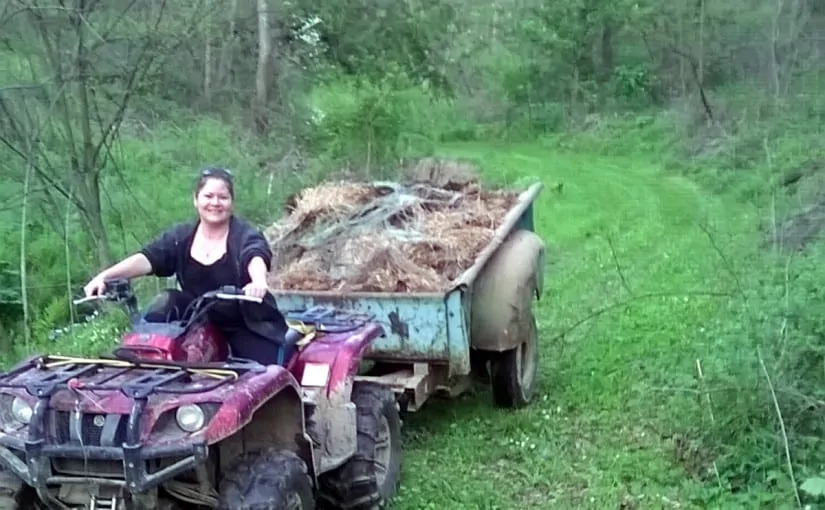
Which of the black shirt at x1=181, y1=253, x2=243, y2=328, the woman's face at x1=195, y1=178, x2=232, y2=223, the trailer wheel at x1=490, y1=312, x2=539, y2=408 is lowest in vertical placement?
the trailer wheel at x1=490, y1=312, x2=539, y2=408

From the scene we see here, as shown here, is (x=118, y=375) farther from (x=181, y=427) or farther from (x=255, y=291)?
(x=255, y=291)

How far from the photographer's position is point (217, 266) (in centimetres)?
545

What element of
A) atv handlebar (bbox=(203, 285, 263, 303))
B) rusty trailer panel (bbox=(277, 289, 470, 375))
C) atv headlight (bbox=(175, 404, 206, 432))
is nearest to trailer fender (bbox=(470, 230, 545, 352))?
rusty trailer panel (bbox=(277, 289, 470, 375))

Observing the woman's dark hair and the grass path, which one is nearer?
the woman's dark hair

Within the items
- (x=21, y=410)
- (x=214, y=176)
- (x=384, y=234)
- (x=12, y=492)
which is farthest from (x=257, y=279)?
(x=384, y=234)

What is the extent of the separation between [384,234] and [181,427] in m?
3.52

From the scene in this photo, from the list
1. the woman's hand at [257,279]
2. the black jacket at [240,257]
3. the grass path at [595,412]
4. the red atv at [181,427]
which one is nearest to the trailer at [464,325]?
the grass path at [595,412]

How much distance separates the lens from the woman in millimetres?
5332

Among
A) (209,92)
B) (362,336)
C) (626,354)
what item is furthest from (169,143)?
(362,336)

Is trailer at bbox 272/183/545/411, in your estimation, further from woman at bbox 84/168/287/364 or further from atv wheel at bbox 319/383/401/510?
woman at bbox 84/168/287/364

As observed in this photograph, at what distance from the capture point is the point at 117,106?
1075 centimetres

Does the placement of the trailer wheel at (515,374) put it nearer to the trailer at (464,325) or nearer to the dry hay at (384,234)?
the trailer at (464,325)

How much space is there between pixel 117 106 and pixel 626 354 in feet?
17.1

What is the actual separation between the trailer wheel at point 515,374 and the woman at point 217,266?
246cm
